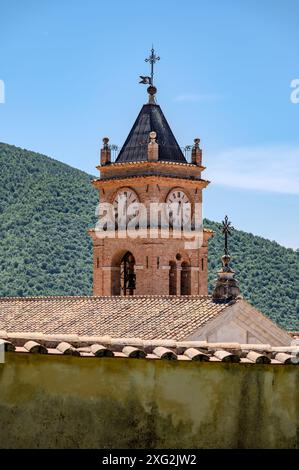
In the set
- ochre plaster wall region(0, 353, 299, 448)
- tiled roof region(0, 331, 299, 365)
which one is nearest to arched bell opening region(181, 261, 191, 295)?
tiled roof region(0, 331, 299, 365)

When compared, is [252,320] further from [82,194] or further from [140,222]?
[82,194]

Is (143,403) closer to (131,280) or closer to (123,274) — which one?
(131,280)

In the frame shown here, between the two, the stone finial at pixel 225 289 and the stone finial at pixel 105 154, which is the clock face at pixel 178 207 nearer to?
the stone finial at pixel 105 154

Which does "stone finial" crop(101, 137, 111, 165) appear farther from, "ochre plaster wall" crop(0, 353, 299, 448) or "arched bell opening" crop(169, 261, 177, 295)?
"ochre plaster wall" crop(0, 353, 299, 448)

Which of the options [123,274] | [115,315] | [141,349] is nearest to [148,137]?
[123,274]

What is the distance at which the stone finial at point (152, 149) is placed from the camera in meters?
32.2

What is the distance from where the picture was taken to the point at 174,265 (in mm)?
32625

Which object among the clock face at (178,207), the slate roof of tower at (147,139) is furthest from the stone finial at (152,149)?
the clock face at (178,207)

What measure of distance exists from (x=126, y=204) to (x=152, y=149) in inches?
66.6

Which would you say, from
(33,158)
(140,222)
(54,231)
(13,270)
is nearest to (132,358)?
(140,222)

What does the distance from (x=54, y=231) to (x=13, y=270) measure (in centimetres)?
515

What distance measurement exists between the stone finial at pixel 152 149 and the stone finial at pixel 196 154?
1.50 meters

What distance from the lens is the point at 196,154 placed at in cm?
3356

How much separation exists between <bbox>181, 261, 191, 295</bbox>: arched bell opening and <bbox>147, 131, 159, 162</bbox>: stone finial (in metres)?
2.88
